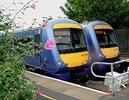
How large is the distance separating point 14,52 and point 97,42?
9895 millimetres

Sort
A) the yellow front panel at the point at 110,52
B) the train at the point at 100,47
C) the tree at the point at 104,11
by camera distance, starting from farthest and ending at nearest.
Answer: the tree at the point at 104,11
the yellow front panel at the point at 110,52
the train at the point at 100,47

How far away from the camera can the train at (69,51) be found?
11.3 metres

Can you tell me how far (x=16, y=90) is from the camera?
3.42 m

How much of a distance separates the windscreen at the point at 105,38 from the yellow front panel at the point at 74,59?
6.71 ft

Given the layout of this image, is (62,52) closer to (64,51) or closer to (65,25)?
(64,51)

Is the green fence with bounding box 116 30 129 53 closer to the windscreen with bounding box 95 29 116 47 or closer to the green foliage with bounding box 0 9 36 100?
the windscreen with bounding box 95 29 116 47

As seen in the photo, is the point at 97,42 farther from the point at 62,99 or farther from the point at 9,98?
the point at 9,98

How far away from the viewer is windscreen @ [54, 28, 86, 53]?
11.8 m

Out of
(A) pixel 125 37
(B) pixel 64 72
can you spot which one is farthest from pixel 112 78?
(A) pixel 125 37

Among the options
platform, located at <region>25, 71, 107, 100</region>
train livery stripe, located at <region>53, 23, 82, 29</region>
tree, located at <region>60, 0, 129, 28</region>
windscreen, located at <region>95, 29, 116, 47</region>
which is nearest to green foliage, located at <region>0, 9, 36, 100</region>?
platform, located at <region>25, 71, 107, 100</region>

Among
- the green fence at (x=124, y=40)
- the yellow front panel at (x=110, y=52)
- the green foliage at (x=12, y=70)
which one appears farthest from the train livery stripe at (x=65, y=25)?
the green fence at (x=124, y=40)

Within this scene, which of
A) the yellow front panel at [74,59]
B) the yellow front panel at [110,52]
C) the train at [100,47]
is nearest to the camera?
the yellow front panel at [74,59]

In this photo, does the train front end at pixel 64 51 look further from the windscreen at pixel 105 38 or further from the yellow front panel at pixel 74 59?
the windscreen at pixel 105 38

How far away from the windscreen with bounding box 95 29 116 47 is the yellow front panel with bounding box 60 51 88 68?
2.05m
